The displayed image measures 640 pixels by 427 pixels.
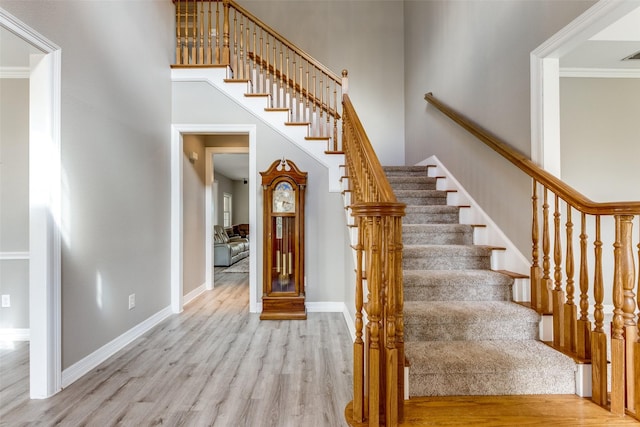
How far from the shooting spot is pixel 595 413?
5.40 ft

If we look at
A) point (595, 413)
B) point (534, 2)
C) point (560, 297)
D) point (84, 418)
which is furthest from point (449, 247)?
point (84, 418)

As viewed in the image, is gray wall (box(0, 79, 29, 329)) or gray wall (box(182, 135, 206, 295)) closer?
gray wall (box(0, 79, 29, 329))

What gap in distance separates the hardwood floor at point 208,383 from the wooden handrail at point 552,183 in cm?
183

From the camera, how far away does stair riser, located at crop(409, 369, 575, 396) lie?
5.86 ft

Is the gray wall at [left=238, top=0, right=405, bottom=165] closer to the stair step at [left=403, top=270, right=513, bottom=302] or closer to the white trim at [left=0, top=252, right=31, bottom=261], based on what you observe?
the stair step at [left=403, top=270, right=513, bottom=302]

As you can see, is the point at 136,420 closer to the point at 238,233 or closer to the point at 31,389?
the point at 31,389

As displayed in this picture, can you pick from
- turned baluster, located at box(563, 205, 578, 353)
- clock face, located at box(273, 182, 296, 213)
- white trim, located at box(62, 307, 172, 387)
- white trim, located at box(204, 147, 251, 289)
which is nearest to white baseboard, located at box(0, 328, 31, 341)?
white trim, located at box(62, 307, 172, 387)

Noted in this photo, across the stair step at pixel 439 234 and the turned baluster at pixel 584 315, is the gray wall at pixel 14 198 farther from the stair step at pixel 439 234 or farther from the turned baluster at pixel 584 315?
the turned baluster at pixel 584 315

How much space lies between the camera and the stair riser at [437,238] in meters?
2.88

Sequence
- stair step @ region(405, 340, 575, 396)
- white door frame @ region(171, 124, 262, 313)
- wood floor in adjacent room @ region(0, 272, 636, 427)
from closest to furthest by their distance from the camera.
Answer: wood floor in adjacent room @ region(0, 272, 636, 427), stair step @ region(405, 340, 575, 396), white door frame @ region(171, 124, 262, 313)

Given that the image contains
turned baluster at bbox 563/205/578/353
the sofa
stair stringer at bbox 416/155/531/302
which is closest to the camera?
turned baluster at bbox 563/205/578/353

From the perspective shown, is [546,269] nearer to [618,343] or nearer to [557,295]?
[557,295]

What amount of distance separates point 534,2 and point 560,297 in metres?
2.12

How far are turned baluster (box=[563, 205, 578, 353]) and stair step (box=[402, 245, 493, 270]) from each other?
2.32ft
